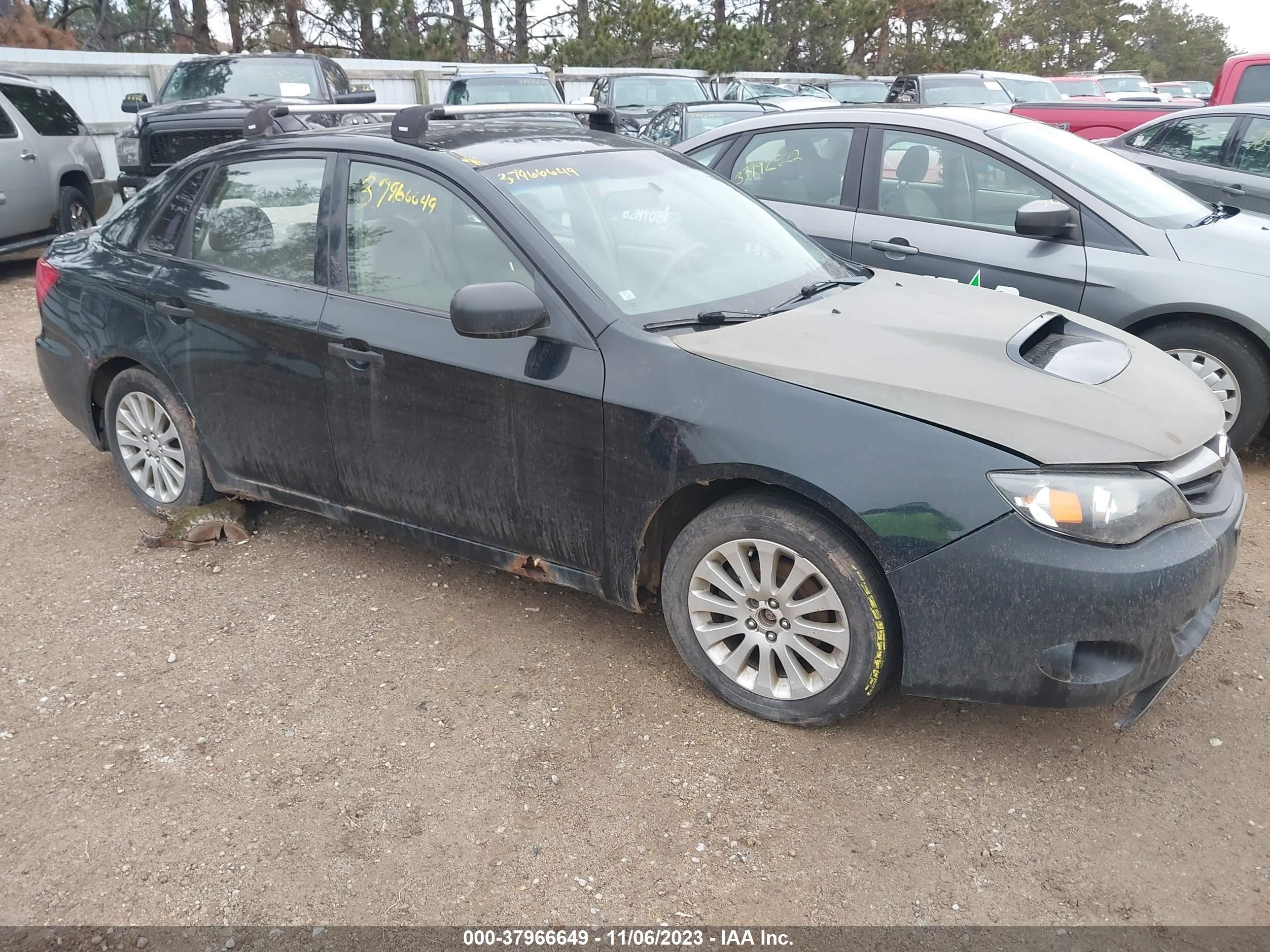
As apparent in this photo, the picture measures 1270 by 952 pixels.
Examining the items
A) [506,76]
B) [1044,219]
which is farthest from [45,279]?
[506,76]

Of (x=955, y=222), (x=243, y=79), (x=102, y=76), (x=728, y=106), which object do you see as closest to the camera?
(x=955, y=222)

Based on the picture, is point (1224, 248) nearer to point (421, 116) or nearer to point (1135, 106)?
point (421, 116)

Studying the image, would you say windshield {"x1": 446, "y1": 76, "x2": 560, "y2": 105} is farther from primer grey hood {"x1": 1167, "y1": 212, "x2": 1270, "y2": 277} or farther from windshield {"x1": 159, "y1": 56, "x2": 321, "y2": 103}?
primer grey hood {"x1": 1167, "y1": 212, "x2": 1270, "y2": 277}

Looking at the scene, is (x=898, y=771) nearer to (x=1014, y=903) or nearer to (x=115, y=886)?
(x=1014, y=903)

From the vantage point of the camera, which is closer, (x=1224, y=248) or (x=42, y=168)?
(x=1224, y=248)

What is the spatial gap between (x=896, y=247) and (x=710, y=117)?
7021 millimetres

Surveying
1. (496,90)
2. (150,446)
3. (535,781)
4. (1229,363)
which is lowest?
(535,781)

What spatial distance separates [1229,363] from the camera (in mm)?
4980

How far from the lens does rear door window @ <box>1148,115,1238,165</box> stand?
8070mm

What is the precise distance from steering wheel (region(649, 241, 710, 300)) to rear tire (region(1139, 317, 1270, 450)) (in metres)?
2.62

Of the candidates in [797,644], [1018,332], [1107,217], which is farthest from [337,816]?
[1107,217]

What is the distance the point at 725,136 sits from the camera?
631cm

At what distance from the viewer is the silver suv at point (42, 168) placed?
9594 mm

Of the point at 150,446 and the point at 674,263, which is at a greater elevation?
the point at 674,263
